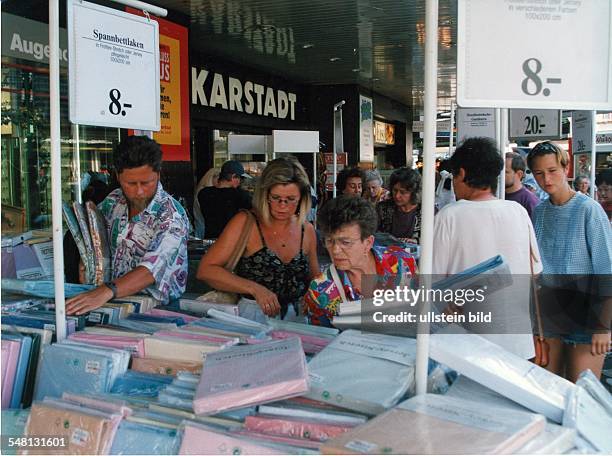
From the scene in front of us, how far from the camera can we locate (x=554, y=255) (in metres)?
3.20

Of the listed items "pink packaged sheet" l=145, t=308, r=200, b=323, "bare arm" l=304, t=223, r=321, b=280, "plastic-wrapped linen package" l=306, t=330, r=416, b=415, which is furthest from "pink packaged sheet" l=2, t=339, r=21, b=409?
"bare arm" l=304, t=223, r=321, b=280

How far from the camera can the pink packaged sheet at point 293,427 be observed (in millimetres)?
1473

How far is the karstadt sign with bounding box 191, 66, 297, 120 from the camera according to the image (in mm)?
9992

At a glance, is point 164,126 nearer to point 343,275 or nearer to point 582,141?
point 582,141

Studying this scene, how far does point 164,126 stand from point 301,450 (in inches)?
244

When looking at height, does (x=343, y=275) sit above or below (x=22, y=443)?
above

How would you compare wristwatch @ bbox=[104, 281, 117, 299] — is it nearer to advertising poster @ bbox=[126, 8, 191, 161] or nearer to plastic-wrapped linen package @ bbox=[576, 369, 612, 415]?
plastic-wrapped linen package @ bbox=[576, 369, 612, 415]

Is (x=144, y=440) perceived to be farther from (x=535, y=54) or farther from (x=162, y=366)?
(x=535, y=54)

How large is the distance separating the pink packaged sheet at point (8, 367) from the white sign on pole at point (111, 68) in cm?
84

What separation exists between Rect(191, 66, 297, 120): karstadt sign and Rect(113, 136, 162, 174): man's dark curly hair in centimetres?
728

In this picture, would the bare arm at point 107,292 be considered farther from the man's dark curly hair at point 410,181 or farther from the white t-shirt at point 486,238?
the man's dark curly hair at point 410,181

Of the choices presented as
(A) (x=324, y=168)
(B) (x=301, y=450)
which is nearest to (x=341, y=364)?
(B) (x=301, y=450)

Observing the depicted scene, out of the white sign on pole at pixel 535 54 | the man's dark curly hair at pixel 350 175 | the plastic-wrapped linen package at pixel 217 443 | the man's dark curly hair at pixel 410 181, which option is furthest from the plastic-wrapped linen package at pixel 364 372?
the man's dark curly hair at pixel 350 175

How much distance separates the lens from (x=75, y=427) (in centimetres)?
155
